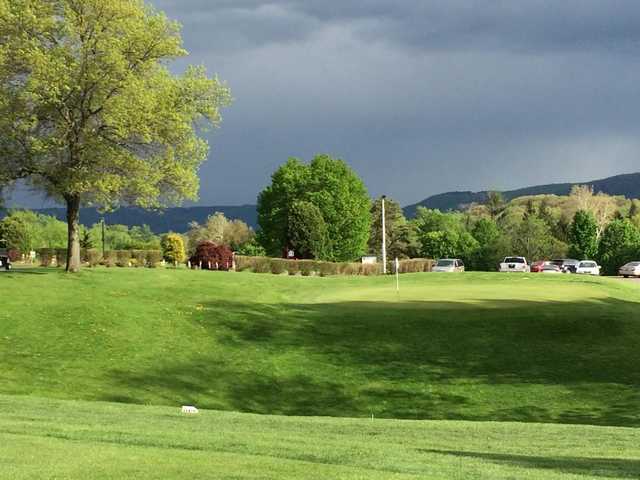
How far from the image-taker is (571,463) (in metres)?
13.5

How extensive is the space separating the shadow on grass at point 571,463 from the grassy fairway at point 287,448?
0.02 metres

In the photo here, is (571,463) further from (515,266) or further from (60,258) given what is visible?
(515,266)

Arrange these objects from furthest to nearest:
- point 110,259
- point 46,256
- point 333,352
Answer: point 110,259 < point 46,256 < point 333,352

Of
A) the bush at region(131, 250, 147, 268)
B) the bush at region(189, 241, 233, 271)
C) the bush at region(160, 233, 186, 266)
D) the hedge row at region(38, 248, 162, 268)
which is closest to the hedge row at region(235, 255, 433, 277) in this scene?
the bush at region(189, 241, 233, 271)

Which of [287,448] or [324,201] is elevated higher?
[324,201]

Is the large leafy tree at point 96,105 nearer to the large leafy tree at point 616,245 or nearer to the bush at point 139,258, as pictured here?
the bush at point 139,258

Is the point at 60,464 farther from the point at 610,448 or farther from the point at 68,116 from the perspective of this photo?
the point at 68,116

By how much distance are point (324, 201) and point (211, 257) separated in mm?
37725

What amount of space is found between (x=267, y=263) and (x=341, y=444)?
189 feet

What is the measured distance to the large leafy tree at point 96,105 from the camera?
156 ft

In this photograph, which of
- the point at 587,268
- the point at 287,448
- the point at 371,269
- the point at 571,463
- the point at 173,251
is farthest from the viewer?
the point at 173,251

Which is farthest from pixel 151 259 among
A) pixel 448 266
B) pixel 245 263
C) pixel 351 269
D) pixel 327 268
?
pixel 448 266

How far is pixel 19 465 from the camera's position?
10719mm

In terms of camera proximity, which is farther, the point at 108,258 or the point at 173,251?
the point at 173,251
